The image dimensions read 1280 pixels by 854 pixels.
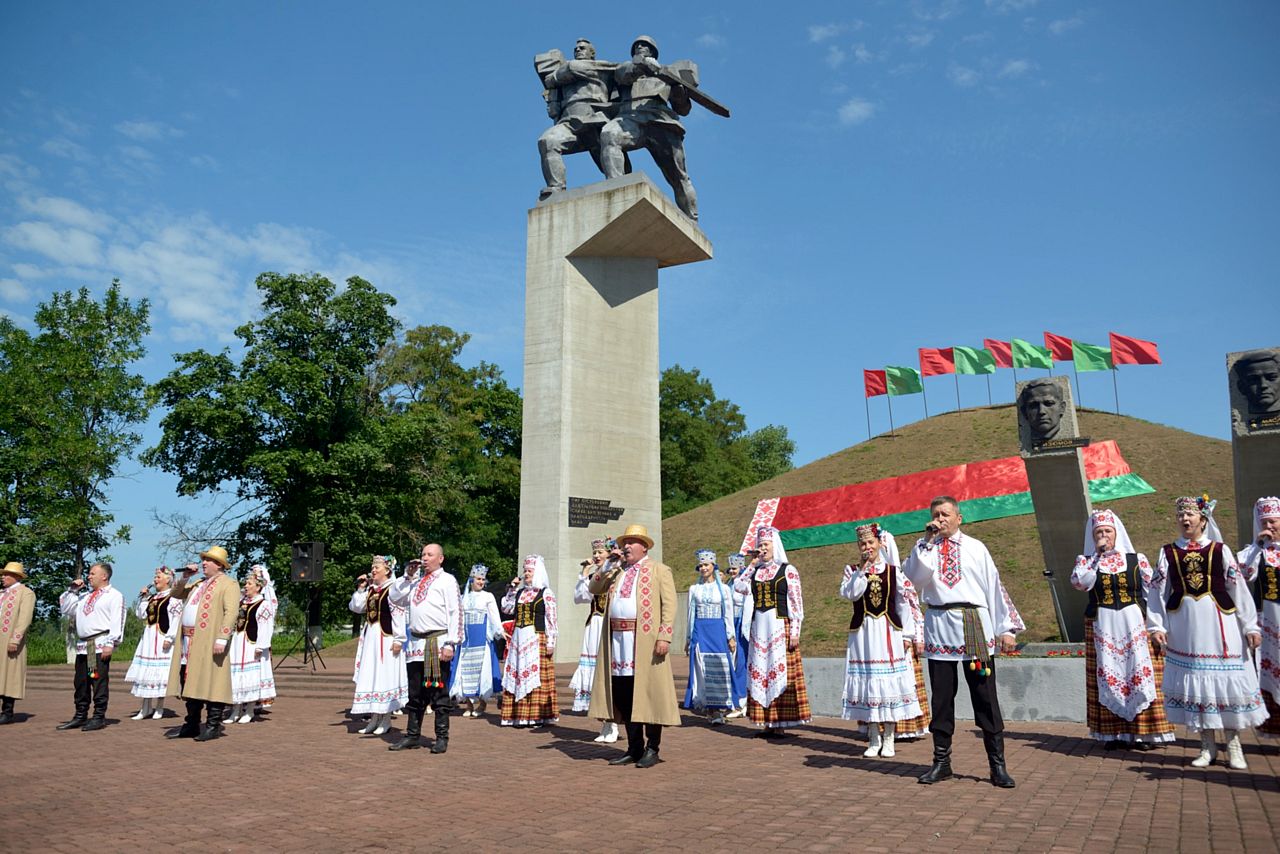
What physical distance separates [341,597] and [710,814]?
25409mm

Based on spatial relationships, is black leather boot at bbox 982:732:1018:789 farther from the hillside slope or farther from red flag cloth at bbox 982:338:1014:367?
red flag cloth at bbox 982:338:1014:367

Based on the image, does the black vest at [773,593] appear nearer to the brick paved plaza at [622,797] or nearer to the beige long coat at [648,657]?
the brick paved plaza at [622,797]

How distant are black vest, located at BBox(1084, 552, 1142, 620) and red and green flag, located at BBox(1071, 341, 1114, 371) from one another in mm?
35193

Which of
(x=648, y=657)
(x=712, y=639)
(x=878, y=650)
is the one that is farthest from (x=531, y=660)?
(x=878, y=650)

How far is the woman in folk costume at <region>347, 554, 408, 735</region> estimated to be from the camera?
10.1m

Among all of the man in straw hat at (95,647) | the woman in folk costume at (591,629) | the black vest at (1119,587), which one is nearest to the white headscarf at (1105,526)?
the black vest at (1119,587)

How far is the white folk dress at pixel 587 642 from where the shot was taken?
1033 cm

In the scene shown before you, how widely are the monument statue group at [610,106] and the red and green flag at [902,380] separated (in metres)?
30.8

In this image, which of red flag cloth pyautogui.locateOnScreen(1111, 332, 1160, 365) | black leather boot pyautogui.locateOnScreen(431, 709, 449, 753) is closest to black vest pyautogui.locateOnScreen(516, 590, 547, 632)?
black leather boot pyautogui.locateOnScreen(431, 709, 449, 753)

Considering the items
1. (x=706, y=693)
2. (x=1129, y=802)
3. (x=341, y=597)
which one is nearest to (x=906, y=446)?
(x=341, y=597)

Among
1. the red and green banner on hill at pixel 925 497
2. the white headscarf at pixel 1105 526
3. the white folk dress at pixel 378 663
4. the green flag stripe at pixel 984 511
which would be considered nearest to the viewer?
the white headscarf at pixel 1105 526

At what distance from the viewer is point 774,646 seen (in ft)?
31.3

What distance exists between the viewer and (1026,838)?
4898 millimetres

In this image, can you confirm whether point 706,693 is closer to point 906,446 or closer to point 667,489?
point 906,446
